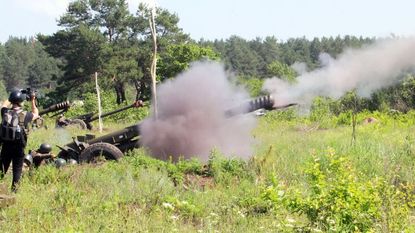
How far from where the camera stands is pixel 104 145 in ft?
35.1

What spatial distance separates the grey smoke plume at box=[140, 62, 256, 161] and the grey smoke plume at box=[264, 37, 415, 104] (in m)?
1.01

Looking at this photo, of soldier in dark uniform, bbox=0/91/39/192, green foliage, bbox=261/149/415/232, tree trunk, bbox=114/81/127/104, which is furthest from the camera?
tree trunk, bbox=114/81/127/104

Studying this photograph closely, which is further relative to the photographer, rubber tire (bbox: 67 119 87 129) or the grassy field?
rubber tire (bbox: 67 119 87 129)

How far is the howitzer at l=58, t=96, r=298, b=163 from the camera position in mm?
10695

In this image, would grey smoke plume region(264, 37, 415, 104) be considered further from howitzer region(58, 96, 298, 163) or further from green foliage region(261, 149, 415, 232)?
green foliage region(261, 149, 415, 232)

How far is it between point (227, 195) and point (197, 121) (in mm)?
3435

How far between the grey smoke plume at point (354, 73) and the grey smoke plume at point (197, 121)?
39.9 inches

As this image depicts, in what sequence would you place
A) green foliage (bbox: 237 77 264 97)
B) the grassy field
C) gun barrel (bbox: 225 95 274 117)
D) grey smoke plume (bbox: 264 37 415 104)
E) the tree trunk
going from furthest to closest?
the tree trunk, green foliage (bbox: 237 77 264 97), gun barrel (bbox: 225 95 274 117), grey smoke plume (bbox: 264 37 415 104), the grassy field

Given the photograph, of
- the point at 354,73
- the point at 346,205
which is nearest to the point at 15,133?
the point at 346,205

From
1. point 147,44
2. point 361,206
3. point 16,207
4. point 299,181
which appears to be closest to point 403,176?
point 299,181

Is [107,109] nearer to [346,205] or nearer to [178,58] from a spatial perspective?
[178,58]

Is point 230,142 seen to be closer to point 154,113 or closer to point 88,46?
point 154,113

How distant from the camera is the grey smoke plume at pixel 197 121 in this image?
1098 centimetres

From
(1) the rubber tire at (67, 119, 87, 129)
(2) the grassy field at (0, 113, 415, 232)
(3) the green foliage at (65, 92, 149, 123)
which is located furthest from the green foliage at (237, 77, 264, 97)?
(3) the green foliage at (65, 92, 149, 123)
